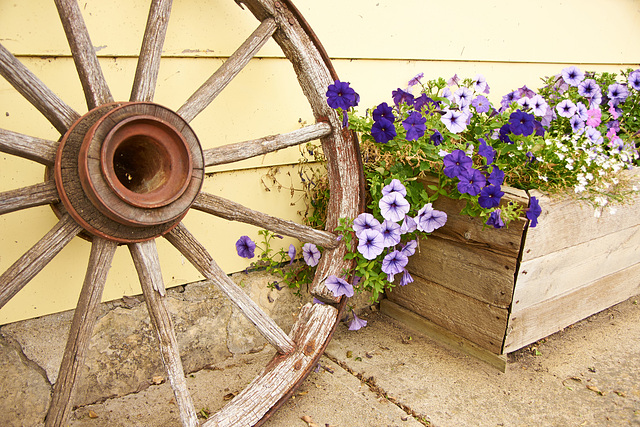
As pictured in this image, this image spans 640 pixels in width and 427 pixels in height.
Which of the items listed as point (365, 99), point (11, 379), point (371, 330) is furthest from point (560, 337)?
point (11, 379)

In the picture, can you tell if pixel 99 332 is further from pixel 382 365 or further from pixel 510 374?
pixel 510 374

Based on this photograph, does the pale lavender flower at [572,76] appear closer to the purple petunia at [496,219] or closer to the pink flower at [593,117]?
the pink flower at [593,117]

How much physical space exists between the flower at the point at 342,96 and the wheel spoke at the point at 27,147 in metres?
0.86

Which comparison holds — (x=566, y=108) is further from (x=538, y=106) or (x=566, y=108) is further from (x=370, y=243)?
(x=370, y=243)

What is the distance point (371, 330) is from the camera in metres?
2.28

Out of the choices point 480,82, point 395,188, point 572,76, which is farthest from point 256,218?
point 572,76

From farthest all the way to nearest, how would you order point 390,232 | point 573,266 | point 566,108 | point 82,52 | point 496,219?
point 566,108 → point 573,266 → point 390,232 → point 496,219 → point 82,52

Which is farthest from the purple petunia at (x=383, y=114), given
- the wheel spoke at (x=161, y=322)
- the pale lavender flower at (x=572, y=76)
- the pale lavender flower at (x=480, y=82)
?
the pale lavender flower at (x=572, y=76)

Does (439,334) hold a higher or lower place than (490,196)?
lower

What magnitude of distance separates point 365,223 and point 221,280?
0.55 meters

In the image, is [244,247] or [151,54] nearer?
[151,54]

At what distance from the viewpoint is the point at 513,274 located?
1.79 m

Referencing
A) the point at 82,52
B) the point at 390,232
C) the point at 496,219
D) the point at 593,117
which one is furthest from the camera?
the point at 593,117

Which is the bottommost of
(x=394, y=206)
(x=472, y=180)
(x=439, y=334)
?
(x=439, y=334)
